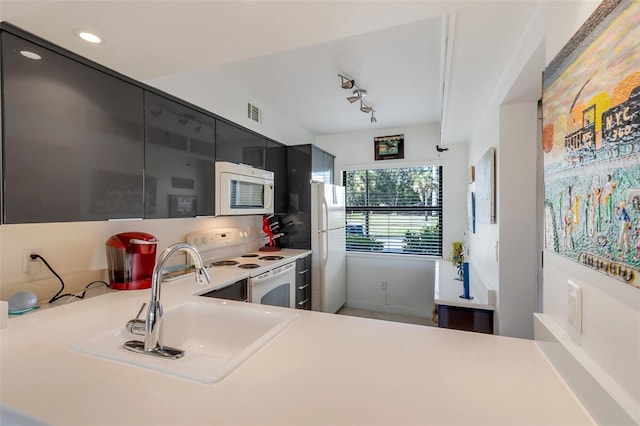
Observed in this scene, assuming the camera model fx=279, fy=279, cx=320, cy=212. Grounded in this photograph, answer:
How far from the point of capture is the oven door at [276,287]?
88.0 inches

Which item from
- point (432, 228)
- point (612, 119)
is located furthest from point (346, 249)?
point (612, 119)

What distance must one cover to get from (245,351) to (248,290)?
133 centimetres

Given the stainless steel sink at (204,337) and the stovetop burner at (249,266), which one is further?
the stovetop burner at (249,266)

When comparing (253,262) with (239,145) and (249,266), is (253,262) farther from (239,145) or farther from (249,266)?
(239,145)

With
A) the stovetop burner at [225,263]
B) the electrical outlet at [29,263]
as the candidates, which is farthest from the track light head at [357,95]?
the electrical outlet at [29,263]

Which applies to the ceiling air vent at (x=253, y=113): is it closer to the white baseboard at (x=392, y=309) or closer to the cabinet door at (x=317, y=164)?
the cabinet door at (x=317, y=164)

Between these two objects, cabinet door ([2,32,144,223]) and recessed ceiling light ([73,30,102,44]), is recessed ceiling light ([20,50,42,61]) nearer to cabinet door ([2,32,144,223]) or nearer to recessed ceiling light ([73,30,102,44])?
cabinet door ([2,32,144,223])

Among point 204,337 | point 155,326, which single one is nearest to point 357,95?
point 204,337

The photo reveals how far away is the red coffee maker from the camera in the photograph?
1685mm

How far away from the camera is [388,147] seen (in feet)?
13.1

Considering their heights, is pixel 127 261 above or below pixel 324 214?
below

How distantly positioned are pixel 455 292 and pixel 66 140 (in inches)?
113

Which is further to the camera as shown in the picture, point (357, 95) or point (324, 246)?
point (324, 246)

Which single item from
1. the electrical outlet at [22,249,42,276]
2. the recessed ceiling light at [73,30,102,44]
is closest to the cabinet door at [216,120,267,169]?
the recessed ceiling light at [73,30,102,44]
